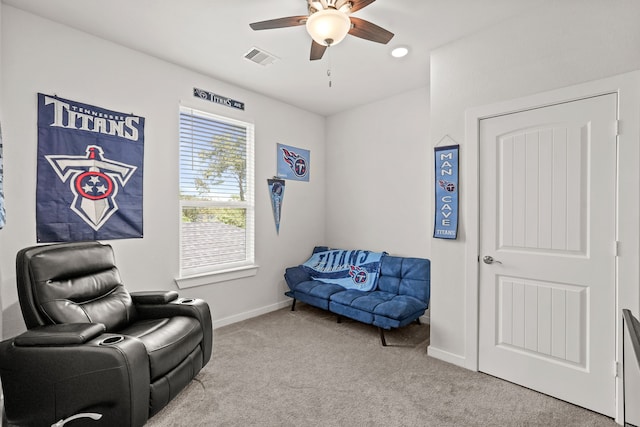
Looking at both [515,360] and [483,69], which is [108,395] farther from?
[483,69]

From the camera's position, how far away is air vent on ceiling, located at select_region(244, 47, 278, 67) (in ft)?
9.23

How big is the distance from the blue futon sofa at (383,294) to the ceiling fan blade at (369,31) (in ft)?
7.33

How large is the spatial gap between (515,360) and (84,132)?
3808 mm

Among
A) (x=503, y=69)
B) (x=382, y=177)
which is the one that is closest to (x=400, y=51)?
(x=503, y=69)

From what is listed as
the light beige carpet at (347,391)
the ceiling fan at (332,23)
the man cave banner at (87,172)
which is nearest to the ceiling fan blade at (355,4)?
the ceiling fan at (332,23)

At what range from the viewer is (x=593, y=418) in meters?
1.92

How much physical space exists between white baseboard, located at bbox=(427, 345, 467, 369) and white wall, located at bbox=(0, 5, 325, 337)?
79.7 inches

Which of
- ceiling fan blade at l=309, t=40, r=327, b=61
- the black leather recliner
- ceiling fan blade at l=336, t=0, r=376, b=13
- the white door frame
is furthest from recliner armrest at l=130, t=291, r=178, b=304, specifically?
the white door frame

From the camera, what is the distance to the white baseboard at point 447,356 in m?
2.56

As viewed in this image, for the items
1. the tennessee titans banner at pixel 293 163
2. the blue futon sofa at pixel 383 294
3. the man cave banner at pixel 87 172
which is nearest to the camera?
the man cave banner at pixel 87 172

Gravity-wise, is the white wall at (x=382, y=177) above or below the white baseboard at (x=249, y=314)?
above

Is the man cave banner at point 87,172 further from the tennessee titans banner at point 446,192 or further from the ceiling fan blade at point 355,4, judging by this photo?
the tennessee titans banner at point 446,192

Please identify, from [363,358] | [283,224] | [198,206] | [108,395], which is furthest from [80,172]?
[363,358]

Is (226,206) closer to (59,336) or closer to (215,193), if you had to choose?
(215,193)
